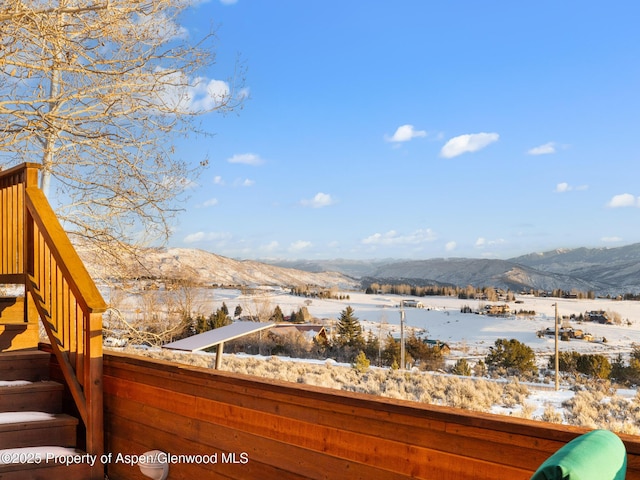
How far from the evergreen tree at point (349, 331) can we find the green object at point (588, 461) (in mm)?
29349

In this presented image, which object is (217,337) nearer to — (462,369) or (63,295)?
(63,295)

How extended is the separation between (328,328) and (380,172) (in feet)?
73.3

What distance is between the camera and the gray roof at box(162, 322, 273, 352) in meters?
7.32

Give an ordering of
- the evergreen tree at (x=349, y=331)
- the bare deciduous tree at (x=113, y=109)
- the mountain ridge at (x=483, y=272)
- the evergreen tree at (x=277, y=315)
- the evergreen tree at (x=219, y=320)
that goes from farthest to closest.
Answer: the evergreen tree at (x=277, y=315)
the mountain ridge at (x=483, y=272)
the evergreen tree at (x=349, y=331)
the evergreen tree at (x=219, y=320)
the bare deciduous tree at (x=113, y=109)

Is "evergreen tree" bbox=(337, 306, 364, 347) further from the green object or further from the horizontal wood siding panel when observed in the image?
the green object

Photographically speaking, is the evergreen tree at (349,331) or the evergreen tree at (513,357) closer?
the evergreen tree at (513,357)

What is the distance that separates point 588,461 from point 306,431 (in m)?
1.46

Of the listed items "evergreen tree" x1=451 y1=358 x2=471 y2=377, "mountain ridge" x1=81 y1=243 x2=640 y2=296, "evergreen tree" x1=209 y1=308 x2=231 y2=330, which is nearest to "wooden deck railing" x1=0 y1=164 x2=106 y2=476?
"mountain ridge" x1=81 y1=243 x2=640 y2=296

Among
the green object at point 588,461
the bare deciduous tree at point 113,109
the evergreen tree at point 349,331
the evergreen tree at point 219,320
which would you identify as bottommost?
the evergreen tree at point 349,331

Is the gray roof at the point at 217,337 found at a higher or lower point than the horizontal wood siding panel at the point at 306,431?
lower

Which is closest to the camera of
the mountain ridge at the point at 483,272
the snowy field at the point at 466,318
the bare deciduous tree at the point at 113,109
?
the bare deciduous tree at the point at 113,109

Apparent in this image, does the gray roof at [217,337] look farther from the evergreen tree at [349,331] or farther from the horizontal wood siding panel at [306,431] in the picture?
the evergreen tree at [349,331]

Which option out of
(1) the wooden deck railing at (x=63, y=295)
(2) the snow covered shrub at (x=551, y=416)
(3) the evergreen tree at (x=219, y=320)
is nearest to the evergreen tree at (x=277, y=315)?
(3) the evergreen tree at (x=219, y=320)

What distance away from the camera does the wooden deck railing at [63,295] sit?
3.68 m
